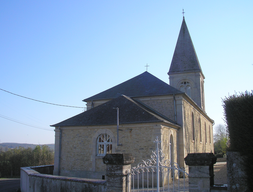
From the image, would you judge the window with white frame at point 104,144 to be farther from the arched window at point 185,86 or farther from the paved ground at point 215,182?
the arched window at point 185,86

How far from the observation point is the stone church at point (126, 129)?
47.1 ft

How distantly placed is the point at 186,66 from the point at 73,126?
16412mm

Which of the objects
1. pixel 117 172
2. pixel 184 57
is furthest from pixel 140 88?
pixel 117 172

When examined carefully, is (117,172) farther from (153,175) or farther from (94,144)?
(94,144)

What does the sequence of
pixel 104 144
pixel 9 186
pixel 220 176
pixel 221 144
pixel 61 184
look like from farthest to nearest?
pixel 221 144, pixel 9 186, pixel 220 176, pixel 104 144, pixel 61 184

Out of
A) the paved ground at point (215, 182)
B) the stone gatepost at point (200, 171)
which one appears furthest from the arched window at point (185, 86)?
the stone gatepost at point (200, 171)

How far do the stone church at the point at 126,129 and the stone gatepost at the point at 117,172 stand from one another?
7.95 meters

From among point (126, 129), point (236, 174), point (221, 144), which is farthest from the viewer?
point (221, 144)

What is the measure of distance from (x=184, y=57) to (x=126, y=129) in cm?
1646

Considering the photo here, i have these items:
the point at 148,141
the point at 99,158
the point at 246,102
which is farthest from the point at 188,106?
the point at 246,102

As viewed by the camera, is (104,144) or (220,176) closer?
(104,144)

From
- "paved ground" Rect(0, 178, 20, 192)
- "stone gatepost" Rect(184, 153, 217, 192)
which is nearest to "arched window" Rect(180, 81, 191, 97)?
"paved ground" Rect(0, 178, 20, 192)

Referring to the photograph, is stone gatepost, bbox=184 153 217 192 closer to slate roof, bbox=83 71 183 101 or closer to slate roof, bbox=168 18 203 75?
slate roof, bbox=83 71 183 101

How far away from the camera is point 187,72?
89.3ft
